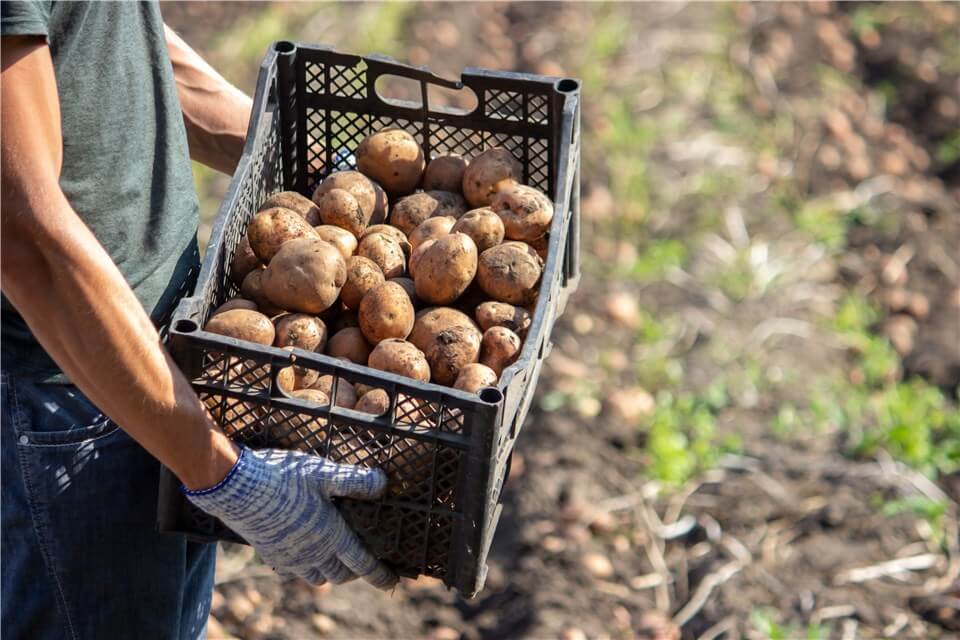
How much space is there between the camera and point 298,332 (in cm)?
175

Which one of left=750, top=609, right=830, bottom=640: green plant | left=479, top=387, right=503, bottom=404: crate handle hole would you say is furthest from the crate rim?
left=750, top=609, right=830, bottom=640: green plant

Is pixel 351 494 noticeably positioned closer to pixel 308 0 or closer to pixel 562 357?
pixel 562 357

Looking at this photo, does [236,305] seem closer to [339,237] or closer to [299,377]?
[299,377]

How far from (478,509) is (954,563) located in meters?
1.82

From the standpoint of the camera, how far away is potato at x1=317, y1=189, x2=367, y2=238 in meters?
1.96

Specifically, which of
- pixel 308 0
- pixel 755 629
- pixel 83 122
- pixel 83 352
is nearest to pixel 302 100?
pixel 83 122

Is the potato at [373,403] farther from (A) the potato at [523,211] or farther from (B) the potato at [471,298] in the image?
(A) the potato at [523,211]

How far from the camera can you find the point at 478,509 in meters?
1.57

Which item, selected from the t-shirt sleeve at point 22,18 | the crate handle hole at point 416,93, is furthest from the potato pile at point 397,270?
the crate handle hole at point 416,93

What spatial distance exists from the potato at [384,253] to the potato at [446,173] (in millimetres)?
193

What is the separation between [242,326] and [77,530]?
1.32ft

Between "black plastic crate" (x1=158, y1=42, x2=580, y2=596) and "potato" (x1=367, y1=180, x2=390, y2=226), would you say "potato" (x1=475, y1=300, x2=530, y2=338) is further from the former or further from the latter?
"potato" (x1=367, y1=180, x2=390, y2=226)

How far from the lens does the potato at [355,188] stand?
1997mm

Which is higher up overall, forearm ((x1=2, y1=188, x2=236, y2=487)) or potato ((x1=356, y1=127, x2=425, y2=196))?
potato ((x1=356, y1=127, x2=425, y2=196))
